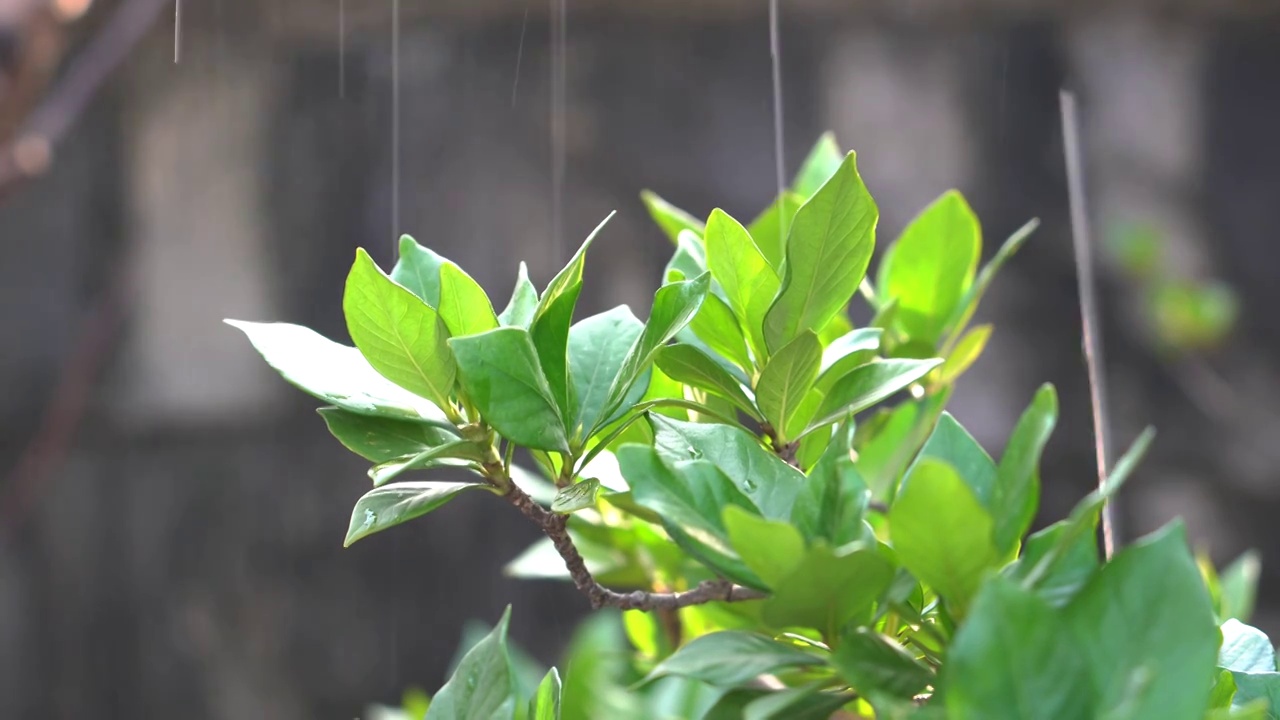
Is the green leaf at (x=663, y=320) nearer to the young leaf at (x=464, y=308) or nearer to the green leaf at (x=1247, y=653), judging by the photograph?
the young leaf at (x=464, y=308)

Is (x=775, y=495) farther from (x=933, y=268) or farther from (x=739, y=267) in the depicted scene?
(x=933, y=268)

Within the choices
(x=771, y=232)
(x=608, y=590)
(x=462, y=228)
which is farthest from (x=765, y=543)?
A: (x=462, y=228)

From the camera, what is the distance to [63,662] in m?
2.00

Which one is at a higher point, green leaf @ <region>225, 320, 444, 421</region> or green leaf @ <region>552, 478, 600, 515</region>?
green leaf @ <region>225, 320, 444, 421</region>

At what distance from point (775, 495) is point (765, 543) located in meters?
0.05

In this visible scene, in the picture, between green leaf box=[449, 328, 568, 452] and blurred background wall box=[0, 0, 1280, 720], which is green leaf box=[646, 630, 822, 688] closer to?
green leaf box=[449, 328, 568, 452]

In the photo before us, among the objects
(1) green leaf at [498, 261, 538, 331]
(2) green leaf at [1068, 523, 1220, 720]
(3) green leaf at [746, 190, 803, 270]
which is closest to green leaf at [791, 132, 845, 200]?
(3) green leaf at [746, 190, 803, 270]

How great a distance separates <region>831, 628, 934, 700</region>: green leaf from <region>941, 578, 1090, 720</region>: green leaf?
0.05 m

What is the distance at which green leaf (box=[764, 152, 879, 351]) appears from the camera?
1.20 feet

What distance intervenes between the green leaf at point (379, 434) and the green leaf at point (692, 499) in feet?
0.31

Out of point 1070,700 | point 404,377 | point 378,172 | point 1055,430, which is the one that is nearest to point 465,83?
point 378,172

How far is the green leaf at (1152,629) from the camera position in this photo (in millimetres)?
270

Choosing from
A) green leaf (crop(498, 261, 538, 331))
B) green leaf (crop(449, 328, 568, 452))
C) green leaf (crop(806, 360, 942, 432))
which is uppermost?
green leaf (crop(498, 261, 538, 331))

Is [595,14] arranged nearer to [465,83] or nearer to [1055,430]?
[465,83]
